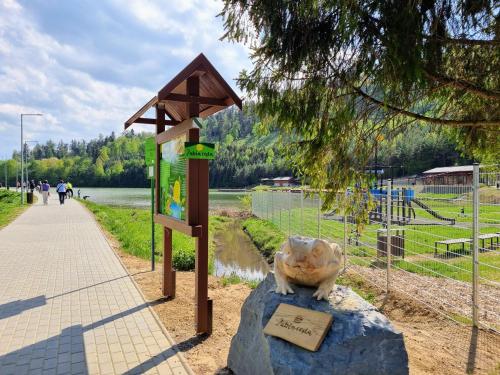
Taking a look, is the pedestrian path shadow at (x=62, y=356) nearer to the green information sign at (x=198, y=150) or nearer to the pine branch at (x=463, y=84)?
the green information sign at (x=198, y=150)

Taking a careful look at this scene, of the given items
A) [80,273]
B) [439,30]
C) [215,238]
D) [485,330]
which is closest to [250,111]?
[439,30]

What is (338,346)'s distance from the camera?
Result: 135 inches

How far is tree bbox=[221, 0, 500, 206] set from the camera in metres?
3.48

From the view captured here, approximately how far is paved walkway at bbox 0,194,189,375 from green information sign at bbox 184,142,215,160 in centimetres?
237

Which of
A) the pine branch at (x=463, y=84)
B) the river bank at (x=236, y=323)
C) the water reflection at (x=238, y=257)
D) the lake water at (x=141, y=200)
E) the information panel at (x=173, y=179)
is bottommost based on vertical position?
the water reflection at (x=238, y=257)

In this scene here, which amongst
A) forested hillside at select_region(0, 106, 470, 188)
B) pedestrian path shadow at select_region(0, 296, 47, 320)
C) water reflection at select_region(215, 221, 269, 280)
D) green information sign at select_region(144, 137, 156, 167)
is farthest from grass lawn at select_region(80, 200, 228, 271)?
forested hillside at select_region(0, 106, 470, 188)

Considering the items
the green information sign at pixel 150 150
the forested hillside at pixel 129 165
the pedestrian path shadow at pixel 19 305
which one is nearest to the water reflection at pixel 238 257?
the green information sign at pixel 150 150

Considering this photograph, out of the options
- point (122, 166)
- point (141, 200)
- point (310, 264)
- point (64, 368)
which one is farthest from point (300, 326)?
point (122, 166)

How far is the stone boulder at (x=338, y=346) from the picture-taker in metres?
3.38

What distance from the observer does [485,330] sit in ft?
18.4

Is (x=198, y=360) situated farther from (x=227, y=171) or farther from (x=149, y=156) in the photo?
(x=227, y=171)

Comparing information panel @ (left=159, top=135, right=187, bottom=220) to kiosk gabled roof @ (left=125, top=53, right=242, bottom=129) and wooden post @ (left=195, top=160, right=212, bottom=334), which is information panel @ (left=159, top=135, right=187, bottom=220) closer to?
wooden post @ (left=195, top=160, right=212, bottom=334)

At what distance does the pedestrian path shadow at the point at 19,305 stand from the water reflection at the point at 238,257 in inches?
193

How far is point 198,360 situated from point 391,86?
11.8ft
